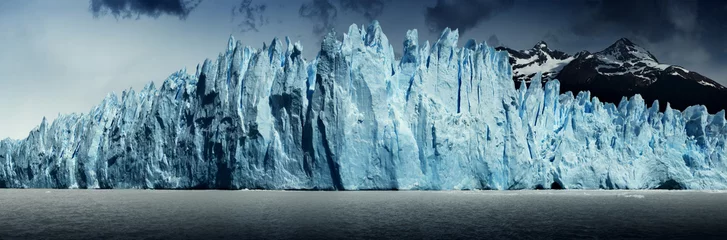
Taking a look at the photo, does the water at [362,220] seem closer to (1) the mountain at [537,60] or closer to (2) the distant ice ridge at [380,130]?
(2) the distant ice ridge at [380,130]

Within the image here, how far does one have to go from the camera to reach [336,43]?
3306cm

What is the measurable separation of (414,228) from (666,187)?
3137cm

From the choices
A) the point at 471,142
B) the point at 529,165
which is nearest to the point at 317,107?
the point at 471,142

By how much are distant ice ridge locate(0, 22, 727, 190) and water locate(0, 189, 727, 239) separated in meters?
9.41

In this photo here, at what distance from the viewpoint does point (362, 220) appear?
16.8 m

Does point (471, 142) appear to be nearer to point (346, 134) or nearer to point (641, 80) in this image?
point (346, 134)

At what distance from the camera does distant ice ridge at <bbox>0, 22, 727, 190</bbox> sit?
1273 inches

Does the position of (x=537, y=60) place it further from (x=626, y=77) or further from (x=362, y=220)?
(x=362, y=220)

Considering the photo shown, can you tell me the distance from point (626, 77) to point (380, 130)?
48.2 metres

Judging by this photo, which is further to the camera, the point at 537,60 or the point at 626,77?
the point at 537,60

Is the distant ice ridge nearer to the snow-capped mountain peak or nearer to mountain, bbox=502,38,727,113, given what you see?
mountain, bbox=502,38,727,113

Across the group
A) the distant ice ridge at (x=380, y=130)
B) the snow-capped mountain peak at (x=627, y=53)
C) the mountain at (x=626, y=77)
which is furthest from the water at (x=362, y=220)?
the snow-capped mountain peak at (x=627, y=53)

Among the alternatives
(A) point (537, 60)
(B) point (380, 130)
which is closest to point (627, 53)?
(A) point (537, 60)

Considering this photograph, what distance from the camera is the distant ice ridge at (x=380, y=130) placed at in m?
32.3
